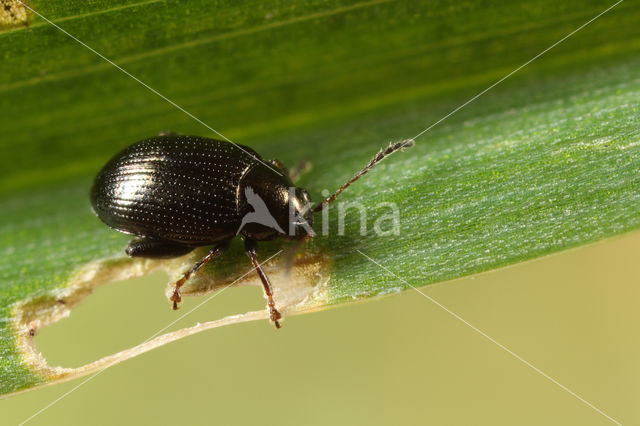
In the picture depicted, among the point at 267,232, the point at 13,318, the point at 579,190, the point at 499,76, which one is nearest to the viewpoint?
the point at 579,190

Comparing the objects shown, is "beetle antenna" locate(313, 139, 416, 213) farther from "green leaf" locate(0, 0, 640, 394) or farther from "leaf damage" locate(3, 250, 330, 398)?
"leaf damage" locate(3, 250, 330, 398)

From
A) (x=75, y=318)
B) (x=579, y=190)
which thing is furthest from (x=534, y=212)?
(x=75, y=318)

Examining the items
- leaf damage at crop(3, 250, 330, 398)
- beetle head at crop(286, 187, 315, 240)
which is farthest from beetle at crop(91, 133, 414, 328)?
leaf damage at crop(3, 250, 330, 398)

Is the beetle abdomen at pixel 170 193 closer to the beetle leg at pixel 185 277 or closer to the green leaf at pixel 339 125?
the beetle leg at pixel 185 277

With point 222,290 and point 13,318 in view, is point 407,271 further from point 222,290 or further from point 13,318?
point 13,318

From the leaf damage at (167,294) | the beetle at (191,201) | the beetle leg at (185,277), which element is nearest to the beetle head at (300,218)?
the beetle at (191,201)

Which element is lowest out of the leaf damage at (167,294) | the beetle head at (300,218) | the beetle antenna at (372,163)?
the leaf damage at (167,294)

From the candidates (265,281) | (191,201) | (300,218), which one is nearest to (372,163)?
(300,218)
